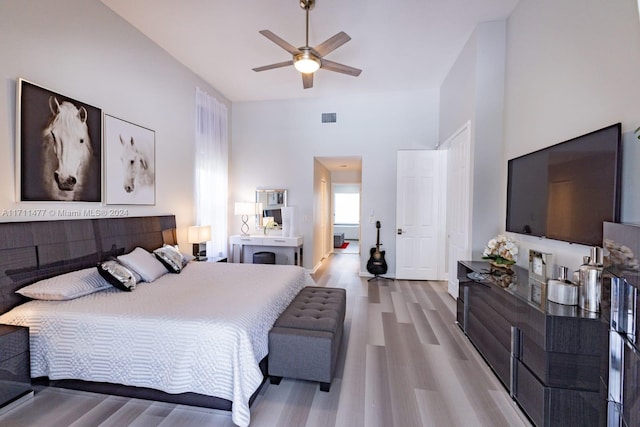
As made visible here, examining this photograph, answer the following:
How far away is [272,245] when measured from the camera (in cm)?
528

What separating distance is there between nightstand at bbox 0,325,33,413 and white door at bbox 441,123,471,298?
4116 mm

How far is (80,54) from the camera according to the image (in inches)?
108

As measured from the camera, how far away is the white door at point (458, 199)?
11.7 ft

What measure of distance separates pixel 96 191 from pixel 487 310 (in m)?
3.93

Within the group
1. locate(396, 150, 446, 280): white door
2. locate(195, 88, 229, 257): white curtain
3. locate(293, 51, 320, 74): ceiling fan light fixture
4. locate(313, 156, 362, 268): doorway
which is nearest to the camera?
locate(293, 51, 320, 74): ceiling fan light fixture

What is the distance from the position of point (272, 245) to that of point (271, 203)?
2.97 feet

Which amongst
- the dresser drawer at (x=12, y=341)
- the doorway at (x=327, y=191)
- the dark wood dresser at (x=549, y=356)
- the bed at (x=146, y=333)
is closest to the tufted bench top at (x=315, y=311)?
the bed at (x=146, y=333)

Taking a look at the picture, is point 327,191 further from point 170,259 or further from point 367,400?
point 367,400

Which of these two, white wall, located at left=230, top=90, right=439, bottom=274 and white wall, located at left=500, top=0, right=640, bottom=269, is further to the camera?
white wall, located at left=230, top=90, right=439, bottom=274

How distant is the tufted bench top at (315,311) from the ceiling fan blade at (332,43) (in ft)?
8.28

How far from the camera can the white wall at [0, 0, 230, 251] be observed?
2215mm

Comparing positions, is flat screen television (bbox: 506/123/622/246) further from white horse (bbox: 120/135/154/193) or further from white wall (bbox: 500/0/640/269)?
white horse (bbox: 120/135/154/193)

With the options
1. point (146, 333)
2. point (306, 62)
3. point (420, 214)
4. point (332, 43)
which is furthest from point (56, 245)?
point (420, 214)

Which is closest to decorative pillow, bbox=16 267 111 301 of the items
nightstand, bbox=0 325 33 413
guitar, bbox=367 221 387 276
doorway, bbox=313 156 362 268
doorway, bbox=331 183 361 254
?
nightstand, bbox=0 325 33 413
